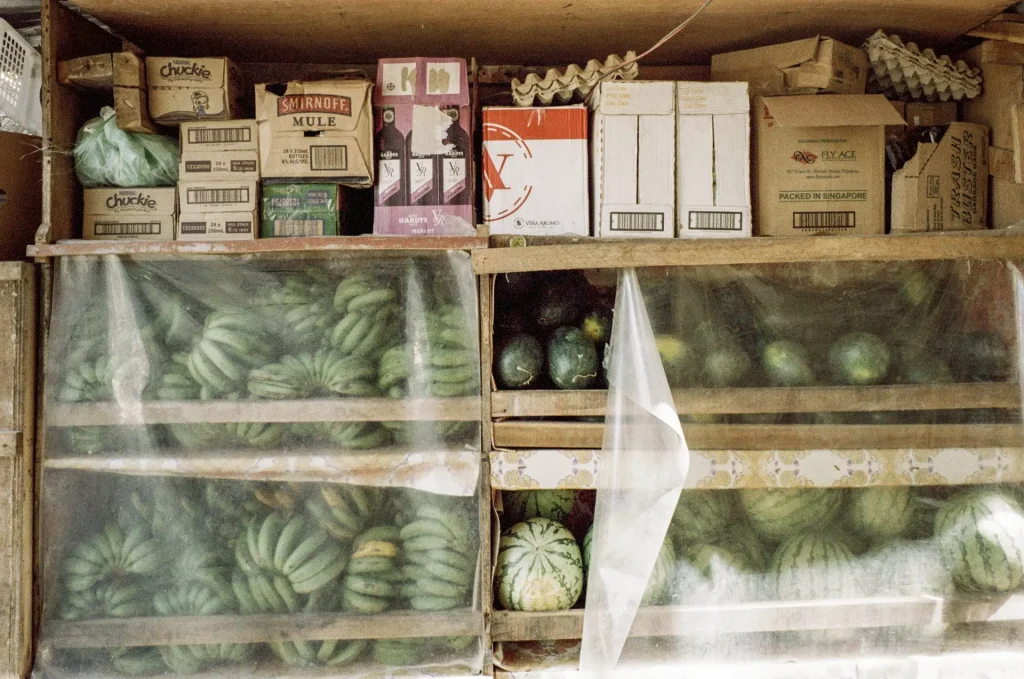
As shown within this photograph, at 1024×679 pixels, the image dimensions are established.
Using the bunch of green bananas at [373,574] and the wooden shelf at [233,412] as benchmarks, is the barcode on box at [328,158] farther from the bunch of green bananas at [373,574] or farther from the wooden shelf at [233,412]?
the bunch of green bananas at [373,574]

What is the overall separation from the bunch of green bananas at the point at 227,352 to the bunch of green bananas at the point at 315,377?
1.8 inches

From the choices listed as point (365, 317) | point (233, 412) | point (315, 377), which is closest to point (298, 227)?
point (365, 317)

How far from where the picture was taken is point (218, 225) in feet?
6.36

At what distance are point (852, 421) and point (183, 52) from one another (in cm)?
260

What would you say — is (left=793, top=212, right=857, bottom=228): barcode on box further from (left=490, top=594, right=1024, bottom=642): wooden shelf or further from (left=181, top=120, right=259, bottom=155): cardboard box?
(left=181, top=120, right=259, bottom=155): cardboard box

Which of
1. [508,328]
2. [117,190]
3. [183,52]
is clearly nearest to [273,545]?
[508,328]

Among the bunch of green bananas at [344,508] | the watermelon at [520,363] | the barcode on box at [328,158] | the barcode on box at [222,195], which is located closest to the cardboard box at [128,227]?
the barcode on box at [222,195]

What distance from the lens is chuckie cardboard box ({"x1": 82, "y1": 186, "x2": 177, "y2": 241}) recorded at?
1952mm

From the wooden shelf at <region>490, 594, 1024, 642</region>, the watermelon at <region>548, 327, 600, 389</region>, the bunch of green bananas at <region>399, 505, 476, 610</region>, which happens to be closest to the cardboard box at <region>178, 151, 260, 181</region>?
the watermelon at <region>548, 327, 600, 389</region>

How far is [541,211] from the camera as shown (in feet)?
6.48

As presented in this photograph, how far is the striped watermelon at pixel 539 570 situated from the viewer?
1.86 metres

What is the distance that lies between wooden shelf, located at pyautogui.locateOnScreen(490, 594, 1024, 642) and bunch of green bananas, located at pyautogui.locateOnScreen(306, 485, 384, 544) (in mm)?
491

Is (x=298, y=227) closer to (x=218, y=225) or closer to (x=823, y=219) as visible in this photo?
(x=218, y=225)

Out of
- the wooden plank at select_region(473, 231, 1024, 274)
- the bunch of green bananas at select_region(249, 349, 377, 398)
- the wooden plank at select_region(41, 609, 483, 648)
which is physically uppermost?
the wooden plank at select_region(473, 231, 1024, 274)
